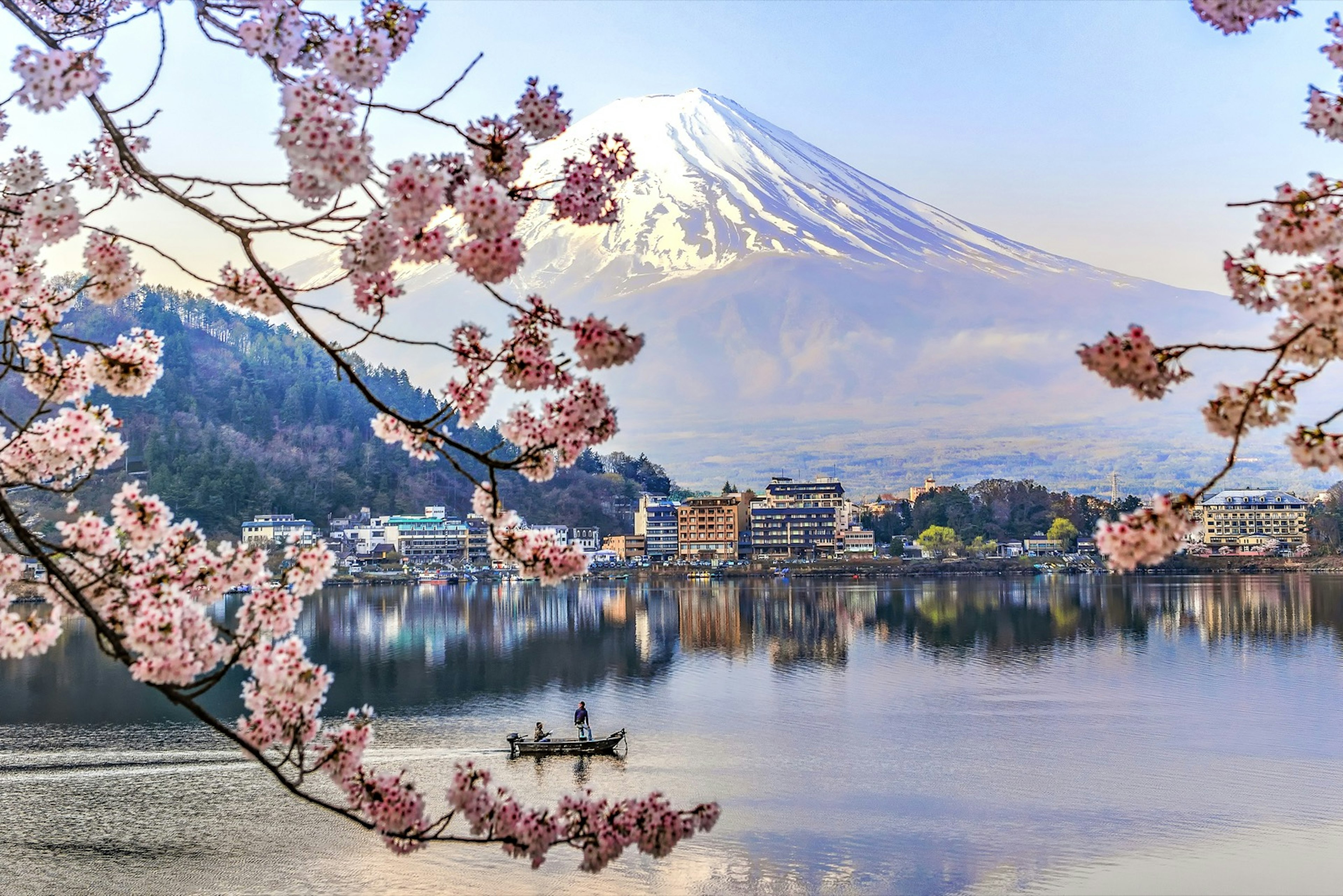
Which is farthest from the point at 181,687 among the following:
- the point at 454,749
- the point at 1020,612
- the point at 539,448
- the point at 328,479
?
the point at 328,479

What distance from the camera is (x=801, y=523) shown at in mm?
79625

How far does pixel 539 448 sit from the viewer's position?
2.63 m

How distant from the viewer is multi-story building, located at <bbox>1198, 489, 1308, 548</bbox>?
78.3 metres

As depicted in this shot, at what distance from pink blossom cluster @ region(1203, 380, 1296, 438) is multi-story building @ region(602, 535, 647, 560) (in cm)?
7865

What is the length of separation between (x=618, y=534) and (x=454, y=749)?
2830 inches

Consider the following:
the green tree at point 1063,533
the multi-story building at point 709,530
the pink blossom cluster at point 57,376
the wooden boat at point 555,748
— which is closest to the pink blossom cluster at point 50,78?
the pink blossom cluster at point 57,376

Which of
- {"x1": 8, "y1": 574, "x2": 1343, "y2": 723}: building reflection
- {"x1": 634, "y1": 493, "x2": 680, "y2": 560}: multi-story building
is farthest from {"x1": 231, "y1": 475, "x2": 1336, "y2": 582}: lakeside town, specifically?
{"x1": 8, "y1": 574, "x2": 1343, "y2": 723}: building reflection

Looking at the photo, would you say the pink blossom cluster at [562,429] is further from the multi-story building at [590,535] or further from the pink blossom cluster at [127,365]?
the multi-story building at [590,535]

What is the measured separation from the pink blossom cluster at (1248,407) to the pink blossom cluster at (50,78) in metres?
2.31

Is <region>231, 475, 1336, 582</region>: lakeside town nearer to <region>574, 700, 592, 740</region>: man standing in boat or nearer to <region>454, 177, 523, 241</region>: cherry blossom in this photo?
<region>574, 700, 592, 740</region>: man standing in boat

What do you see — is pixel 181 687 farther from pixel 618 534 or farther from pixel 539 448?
pixel 618 534

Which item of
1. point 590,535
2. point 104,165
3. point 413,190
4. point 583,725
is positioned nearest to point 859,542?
point 590,535

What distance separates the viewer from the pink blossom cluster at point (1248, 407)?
253cm

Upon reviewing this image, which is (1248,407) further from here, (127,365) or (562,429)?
(127,365)
